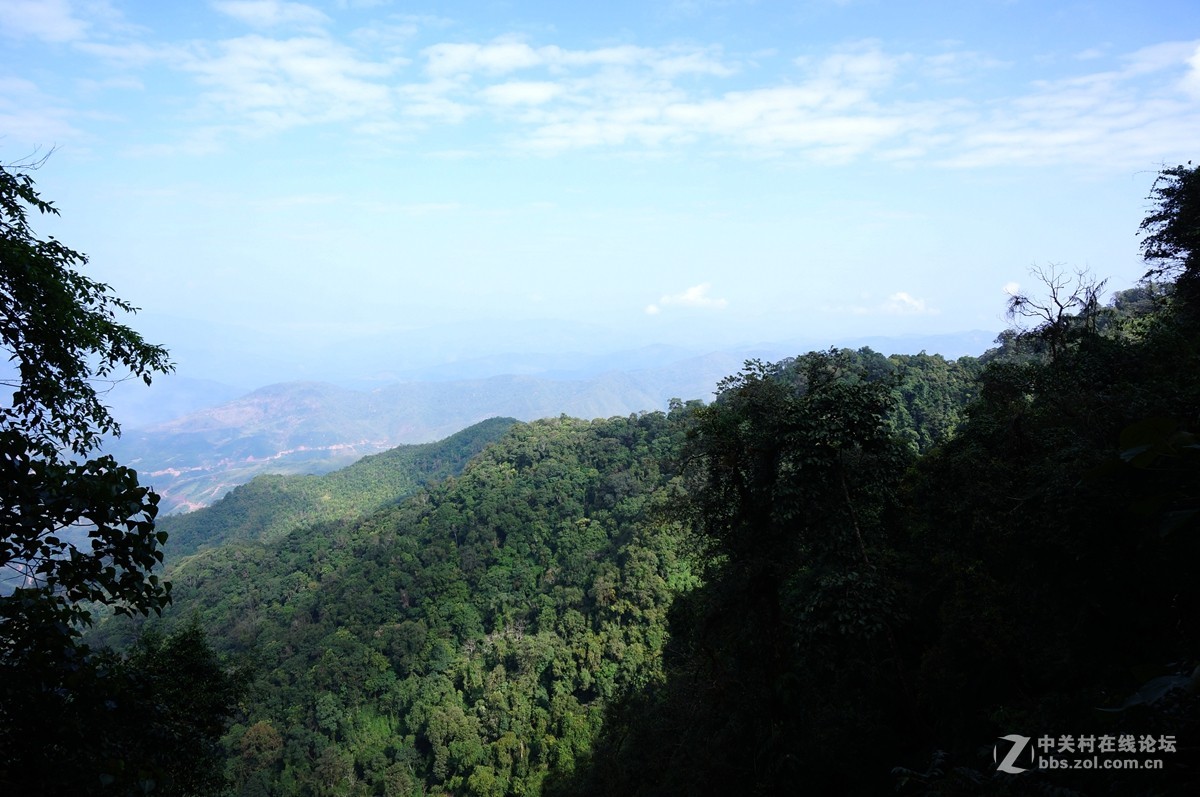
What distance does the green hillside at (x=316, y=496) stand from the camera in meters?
81.1

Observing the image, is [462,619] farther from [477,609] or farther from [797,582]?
[797,582]

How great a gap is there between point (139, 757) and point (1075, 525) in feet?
25.7

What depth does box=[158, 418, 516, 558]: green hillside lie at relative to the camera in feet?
266

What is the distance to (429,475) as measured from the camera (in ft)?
311

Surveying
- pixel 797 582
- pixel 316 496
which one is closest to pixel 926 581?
pixel 797 582

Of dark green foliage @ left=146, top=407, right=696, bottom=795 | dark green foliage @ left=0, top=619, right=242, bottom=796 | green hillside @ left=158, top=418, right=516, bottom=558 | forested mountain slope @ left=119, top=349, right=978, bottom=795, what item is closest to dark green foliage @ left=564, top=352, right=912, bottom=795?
forested mountain slope @ left=119, top=349, right=978, bottom=795

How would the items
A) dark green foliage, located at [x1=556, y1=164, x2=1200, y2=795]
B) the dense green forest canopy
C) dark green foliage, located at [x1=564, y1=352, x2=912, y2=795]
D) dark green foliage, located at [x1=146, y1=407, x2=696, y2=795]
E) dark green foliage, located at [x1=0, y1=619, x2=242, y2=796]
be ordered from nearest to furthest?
1. dark green foliage, located at [x1=0, y1=619, x2=242, y2=796]
2. the dense green forest canopy
3. dark green foliage, located at [x1=556, y1=164, x2=1200, y2=795]
4. dark green foliage, located at [x1=564, y1=352, x2=912, y2=795]
5. dark green foliage, located at [x1=146, y1=407, x2=696, y2=795]

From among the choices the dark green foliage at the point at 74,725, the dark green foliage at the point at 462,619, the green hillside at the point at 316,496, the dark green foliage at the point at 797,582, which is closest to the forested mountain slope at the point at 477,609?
the dark green foliage at the point at 462,619

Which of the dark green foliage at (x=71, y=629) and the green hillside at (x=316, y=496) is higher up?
the dark green foliage at (x=71, y=629)

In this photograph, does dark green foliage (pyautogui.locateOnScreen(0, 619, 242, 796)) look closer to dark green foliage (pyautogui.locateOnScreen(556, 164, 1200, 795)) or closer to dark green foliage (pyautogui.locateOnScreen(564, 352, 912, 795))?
dark green foliage (pyautogui.locateOnScreen(556, 164, 1200, 795))

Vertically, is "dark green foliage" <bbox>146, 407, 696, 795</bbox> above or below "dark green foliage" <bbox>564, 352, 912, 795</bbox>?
below

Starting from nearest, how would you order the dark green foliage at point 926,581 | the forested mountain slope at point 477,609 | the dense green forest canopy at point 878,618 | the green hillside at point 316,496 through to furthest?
the dense green forest canopy at point 878,618 < the dark green foliage at point 926,581 < the forested mountain slope at point 477,609 < the green hillside at point 316,496

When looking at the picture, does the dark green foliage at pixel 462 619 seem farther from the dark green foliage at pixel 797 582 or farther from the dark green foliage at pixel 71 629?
Answer: the dark green foliage at pixel 71 629

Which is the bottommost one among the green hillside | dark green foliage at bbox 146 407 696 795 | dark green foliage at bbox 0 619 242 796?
dark green foliage at bbox 146 407 696 795
